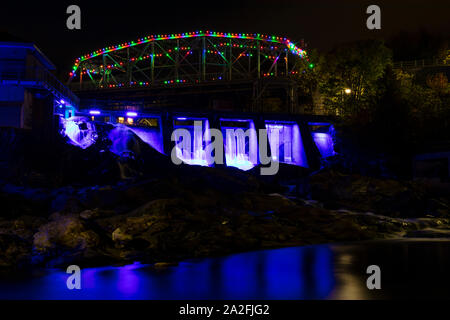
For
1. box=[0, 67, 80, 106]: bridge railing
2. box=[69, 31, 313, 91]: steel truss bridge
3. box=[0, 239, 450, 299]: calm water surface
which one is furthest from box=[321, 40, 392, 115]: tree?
box=[0, 239, 450, 299]: calm water surface

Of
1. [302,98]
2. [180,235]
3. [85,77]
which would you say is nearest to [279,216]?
[180,235]

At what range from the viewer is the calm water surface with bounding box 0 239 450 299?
10.8 metres

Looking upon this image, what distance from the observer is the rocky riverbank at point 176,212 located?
48.8 feet

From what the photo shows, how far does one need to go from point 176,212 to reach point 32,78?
1811cm

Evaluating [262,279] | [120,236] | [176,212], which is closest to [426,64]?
[176,212]

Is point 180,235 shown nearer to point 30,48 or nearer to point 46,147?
point 46,147

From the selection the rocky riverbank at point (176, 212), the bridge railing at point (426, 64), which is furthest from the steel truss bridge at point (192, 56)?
the rocky riverbank at point (176, 212)

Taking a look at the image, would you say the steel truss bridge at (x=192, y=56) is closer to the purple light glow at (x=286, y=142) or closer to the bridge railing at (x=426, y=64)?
the bridge railing at (x=426, y=64)

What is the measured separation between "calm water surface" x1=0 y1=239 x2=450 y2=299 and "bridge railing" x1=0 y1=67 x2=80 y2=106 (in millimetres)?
20281

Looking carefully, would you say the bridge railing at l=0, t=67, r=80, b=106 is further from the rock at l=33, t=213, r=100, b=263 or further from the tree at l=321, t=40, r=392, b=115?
the tree at l=321, t=40, r=392, b=115

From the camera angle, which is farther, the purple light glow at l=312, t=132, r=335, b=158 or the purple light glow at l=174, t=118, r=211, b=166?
the purple light glow at l=312, t=132, r=335, b=158

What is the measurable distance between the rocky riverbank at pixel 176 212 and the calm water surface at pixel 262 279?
1.37 m

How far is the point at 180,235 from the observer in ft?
54.0
